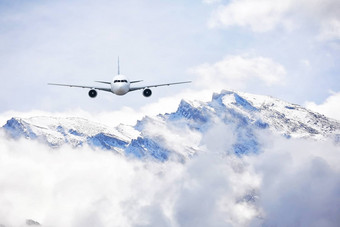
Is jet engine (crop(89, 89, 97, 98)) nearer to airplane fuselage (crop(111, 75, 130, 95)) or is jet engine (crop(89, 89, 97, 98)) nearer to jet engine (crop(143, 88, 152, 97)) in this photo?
airplane fuselage (crop(111, 75, 130, 95))

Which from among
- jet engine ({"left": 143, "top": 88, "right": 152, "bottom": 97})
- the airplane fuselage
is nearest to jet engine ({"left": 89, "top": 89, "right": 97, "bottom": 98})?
the airplane fuselage

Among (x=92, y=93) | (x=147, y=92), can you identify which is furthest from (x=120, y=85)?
(x=92, y=93)

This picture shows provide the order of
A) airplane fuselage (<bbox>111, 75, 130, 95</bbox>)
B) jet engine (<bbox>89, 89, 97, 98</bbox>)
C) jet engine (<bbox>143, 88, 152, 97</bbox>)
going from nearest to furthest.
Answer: airplane fuselage (<bbox>111, 75, 130, 95</bbox>) < jet engine (<bbox>143, 88, 152, 97</bbox>) < jet engine (<bbox>89, 89, 97, 98</bbox>)

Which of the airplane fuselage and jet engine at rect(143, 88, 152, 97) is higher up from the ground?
the airplane fuselage

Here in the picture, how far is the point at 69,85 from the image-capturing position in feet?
404

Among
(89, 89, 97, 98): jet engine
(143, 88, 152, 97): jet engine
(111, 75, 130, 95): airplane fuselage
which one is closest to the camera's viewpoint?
(111, 75, 130, 95): airplane fuselage

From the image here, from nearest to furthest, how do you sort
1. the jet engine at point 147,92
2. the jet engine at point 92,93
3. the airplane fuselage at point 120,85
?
1. the airplane fuselage at point 120,85
2. the jet engine at point 147,92
3. the jet engine at point 92,93

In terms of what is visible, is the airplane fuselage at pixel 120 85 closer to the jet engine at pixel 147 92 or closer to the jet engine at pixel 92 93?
the jet engine at pixel 147 92

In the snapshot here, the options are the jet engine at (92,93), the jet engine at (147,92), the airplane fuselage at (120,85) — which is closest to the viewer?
the airplane fuselage at (120,85)

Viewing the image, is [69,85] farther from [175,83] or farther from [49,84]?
[175,83]

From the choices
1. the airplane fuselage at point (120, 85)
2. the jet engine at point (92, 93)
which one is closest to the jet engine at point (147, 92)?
the airplane fuselage at point (120, 85)

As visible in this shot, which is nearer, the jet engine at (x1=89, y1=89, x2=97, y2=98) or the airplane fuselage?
the airplane fuselage

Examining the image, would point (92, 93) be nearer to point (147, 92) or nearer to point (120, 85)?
point (120, 85)

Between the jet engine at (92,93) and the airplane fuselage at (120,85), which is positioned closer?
the airplane fuselage at (120,85)
